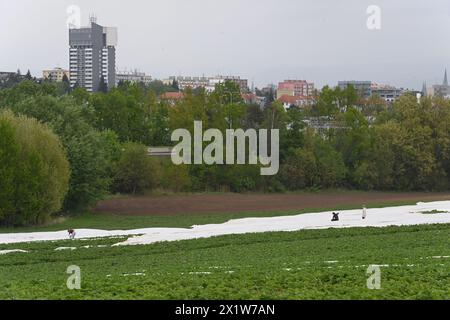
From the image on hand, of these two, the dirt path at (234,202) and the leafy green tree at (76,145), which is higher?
the leafy green tree at (76,145)

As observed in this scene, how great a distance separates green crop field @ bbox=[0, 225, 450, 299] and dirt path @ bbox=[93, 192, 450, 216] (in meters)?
22.8

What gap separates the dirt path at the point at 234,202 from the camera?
5238 cm

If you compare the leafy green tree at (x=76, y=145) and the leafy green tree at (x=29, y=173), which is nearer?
the leafy green tree at (x=29, y=173)

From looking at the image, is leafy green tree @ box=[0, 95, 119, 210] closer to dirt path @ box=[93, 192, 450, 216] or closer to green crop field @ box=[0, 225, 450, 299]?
dirt path @ box=[93, 192, 450, 216]

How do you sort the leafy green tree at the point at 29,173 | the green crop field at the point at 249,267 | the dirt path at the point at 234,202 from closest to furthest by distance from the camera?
the green crop field at the point at 249,267 < the leafy green tree at the point at 29,173 < the dirt path at the point at 234,202

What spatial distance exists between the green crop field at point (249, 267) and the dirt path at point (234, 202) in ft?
74.9

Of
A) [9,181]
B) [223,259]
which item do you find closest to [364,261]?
[223,259]

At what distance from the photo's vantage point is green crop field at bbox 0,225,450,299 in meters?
13.6

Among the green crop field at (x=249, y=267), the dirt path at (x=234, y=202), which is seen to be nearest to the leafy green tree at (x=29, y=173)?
the dirt path at (x=234, y=202)

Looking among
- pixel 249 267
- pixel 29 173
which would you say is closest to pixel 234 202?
pixel 29 173

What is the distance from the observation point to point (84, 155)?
4806 cm

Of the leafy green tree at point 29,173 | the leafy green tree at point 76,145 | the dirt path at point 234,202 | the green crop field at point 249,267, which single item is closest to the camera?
the green crop field at point 249,267

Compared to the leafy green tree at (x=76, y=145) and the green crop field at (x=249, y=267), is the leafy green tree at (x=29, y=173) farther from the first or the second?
the green crop field at (x=249, y=267)

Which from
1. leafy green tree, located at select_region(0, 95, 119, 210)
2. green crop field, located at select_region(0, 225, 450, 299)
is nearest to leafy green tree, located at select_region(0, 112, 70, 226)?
leafy green tree, located at select_region(0, 95, 119, 210)
